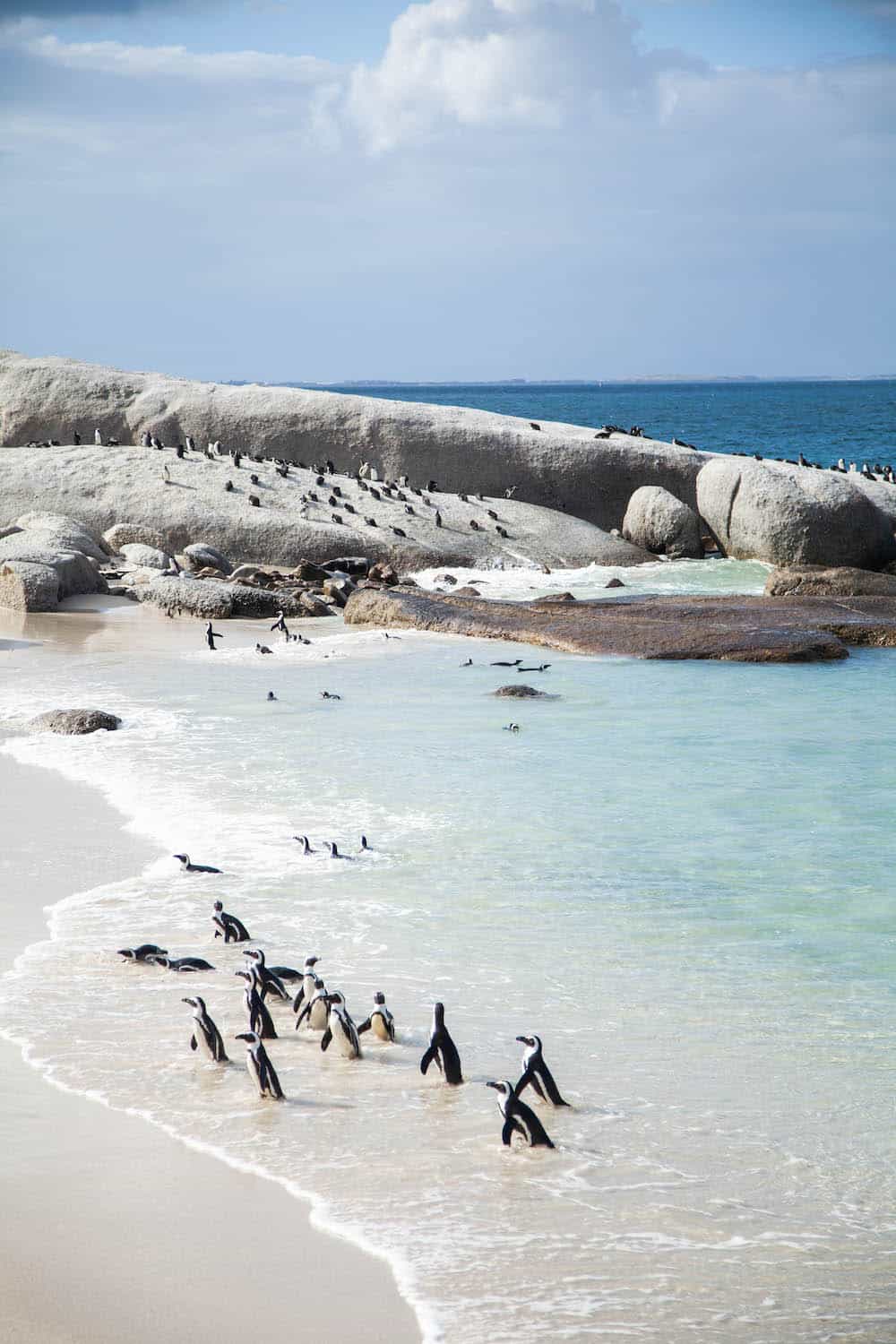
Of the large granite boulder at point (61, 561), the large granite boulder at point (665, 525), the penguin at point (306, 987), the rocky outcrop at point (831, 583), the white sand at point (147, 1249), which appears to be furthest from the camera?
the large granite boulder at point (665, 525)

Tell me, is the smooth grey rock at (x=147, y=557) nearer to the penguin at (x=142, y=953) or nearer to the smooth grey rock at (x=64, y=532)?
the smooth grey rock at (x=64, y=532)

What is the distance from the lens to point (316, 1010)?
5.02m

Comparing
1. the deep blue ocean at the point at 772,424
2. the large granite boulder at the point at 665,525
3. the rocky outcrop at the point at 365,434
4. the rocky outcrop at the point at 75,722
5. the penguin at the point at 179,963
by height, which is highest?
the deep blue ocean at the point at 772,424

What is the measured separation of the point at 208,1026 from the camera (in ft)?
15.6

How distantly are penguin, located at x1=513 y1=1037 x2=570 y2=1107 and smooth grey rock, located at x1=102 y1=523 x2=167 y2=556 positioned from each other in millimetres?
17568

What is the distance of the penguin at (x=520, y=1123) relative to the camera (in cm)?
420

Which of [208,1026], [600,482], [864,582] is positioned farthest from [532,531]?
[208,1026]

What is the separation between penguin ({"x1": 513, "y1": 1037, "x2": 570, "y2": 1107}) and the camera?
4418mm

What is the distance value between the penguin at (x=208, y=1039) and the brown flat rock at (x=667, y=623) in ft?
32.8

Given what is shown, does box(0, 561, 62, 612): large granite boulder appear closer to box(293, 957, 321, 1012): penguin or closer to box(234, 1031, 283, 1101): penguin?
box(293, 957, 321, 1012): penguin

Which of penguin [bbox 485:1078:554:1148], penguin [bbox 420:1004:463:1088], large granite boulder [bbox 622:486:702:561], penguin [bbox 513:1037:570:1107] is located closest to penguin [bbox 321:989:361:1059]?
penguin [bbox 420:1004:463:1088]

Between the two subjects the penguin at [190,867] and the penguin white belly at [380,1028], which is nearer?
the penguin white belly at [380,1028]

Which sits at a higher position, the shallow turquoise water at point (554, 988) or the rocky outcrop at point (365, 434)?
the rocky outcrop at point (365, 434)

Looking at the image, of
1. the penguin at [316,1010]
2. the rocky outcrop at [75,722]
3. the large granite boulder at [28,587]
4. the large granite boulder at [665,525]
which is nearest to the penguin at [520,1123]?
the penguin at [316,1010]
